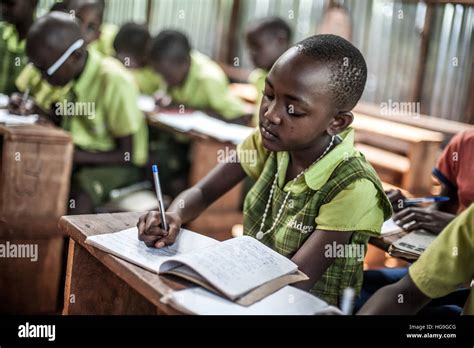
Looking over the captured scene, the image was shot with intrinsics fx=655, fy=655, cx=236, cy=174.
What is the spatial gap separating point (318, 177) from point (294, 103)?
0.70ft

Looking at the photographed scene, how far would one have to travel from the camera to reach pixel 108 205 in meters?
3.31

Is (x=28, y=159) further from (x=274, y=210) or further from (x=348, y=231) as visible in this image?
(x=348, y=231)

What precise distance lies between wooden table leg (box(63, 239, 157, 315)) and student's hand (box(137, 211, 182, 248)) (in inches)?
8.6

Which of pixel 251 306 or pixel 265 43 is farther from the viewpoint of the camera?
pixel 265 43

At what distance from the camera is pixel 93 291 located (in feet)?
5.80

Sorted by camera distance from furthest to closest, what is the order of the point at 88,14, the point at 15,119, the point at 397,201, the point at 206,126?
1. the point at 88,14
2. the point at 206,126
3. the point at 15,119
4. the point at 397,201

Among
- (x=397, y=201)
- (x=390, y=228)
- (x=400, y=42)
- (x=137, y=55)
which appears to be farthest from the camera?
(x=137, y=55)

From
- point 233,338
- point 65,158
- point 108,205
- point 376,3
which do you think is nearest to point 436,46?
point 376,3

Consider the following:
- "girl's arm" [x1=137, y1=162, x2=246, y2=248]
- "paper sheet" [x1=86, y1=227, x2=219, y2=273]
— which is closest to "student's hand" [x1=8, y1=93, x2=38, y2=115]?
"girl's arm" [x1=137, y1=162, x2=246, y2=248]

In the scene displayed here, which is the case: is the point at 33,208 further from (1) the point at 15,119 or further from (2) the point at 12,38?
(2) the point at 12,38

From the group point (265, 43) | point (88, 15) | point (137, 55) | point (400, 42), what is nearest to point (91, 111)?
point (88, 15)

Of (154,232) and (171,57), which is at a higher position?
(171,57)

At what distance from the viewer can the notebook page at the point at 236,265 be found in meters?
1.30

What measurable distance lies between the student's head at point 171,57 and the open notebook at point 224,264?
308cm
